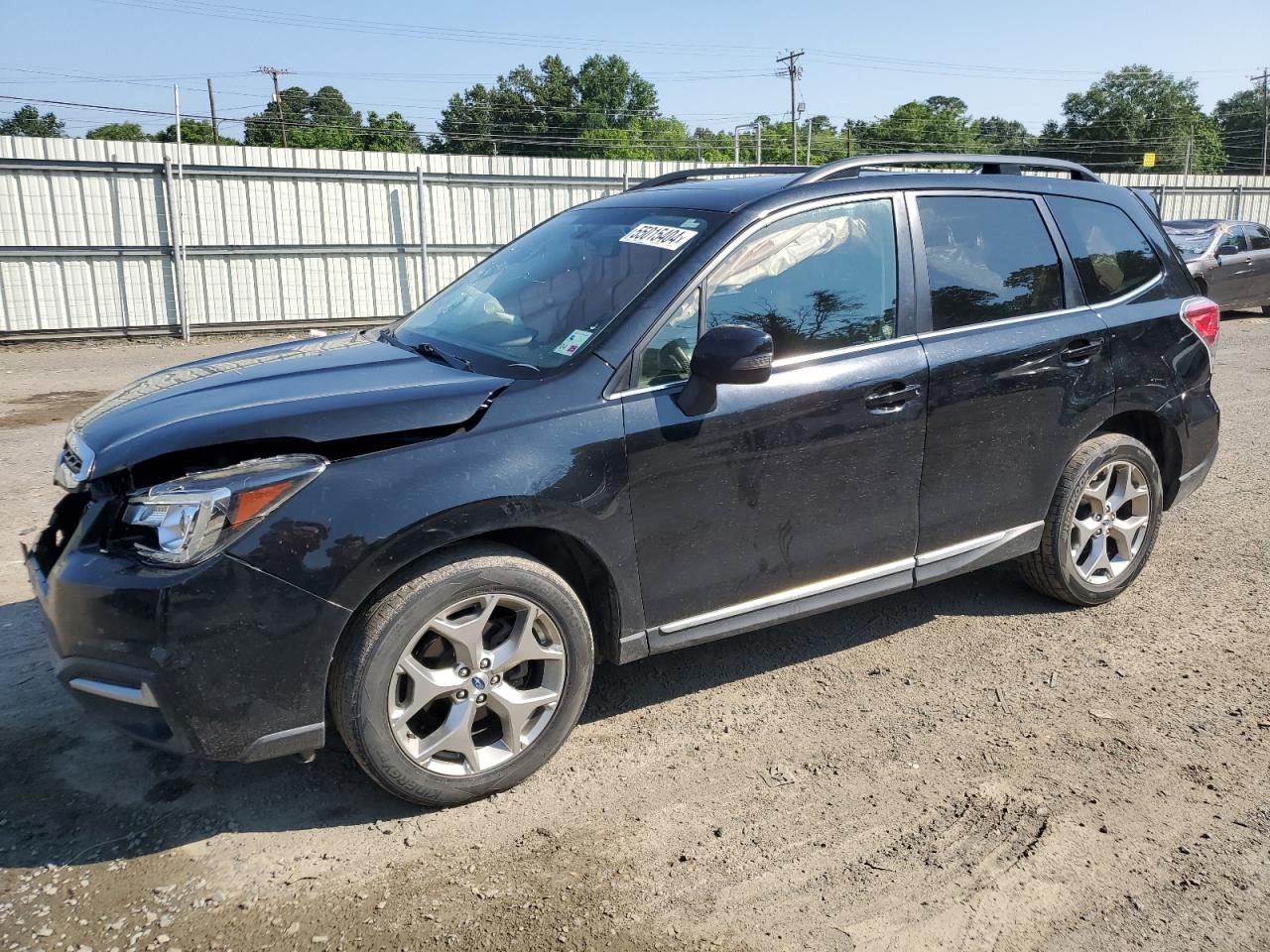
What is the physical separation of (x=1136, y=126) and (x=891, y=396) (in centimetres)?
10499

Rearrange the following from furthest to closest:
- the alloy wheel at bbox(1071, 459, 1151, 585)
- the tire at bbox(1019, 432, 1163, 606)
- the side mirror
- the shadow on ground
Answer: the alloy wheel at bbox(1071, 459, 1151, 585), the tire at bbox(1019, 432, 1163, 606), the side mirror, the shadow on ground

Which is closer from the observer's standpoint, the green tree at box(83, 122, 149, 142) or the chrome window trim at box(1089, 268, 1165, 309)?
the chrome window trim at box(1089, 268, 1165, 309)

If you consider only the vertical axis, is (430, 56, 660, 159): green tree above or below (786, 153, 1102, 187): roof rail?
above

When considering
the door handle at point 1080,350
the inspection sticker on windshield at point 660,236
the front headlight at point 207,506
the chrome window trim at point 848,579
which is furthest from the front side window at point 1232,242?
the front headlight at point 207,506

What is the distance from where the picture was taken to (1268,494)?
20.7 feet

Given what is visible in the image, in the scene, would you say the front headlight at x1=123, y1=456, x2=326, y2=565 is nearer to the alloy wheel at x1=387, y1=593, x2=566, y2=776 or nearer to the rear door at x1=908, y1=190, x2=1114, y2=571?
the alloy wheel at x1=387, y1=593, x2=566, y2=776

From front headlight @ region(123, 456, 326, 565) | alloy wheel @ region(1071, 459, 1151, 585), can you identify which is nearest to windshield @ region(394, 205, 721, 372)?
front headlight @ region(123, 456, 326, 565)

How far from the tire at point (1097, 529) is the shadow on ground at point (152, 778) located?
1054 mm

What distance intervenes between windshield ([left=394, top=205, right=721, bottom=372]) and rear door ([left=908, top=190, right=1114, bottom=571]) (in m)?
1.09

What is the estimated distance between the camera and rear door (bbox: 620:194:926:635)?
327 centimetres

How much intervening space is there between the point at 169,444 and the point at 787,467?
6.57 feet

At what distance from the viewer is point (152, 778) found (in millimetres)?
3229

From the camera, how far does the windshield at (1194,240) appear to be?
14.8m

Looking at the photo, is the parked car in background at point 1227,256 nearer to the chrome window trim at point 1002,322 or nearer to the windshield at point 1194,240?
the windshield at point 1194,240
